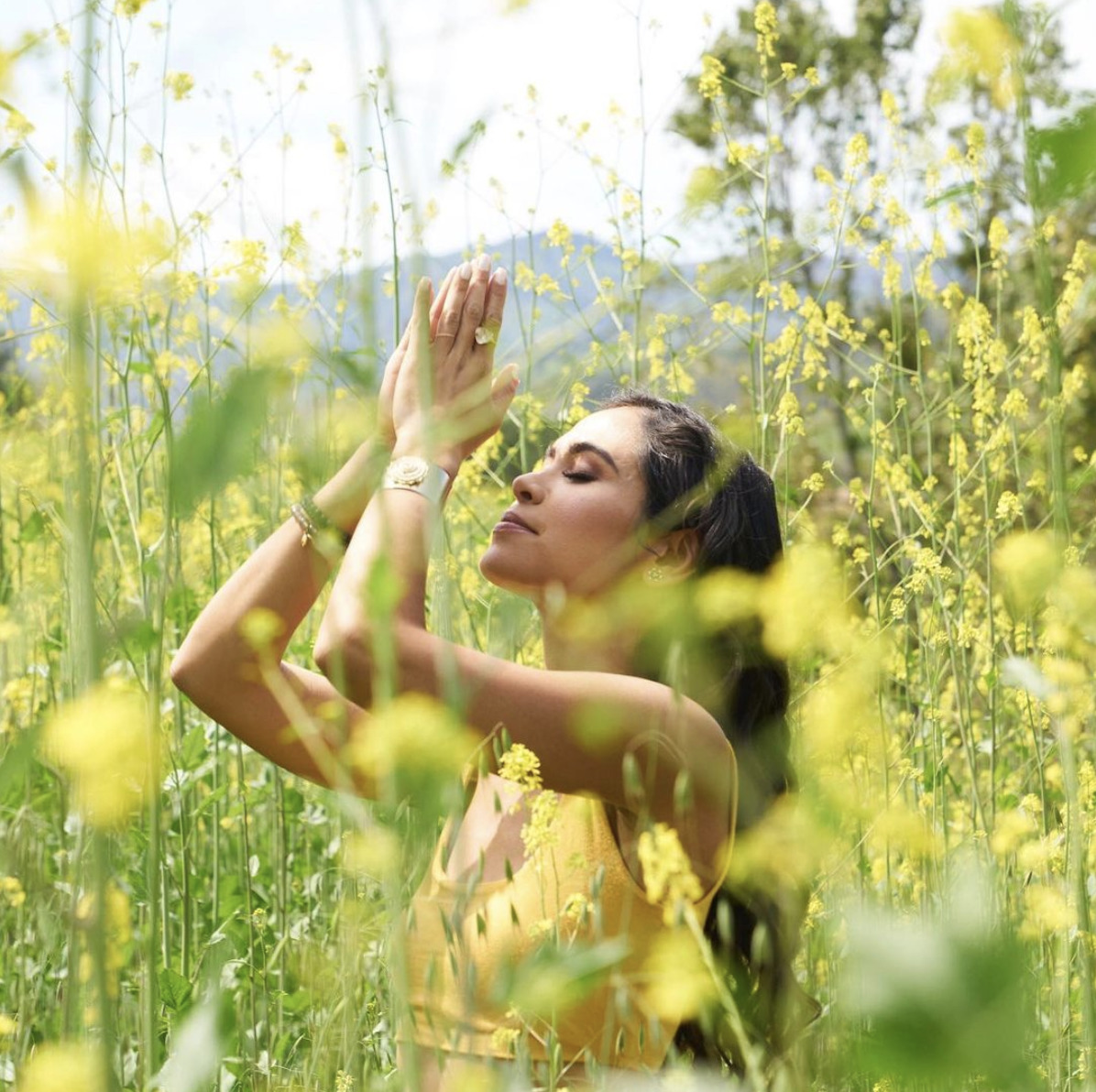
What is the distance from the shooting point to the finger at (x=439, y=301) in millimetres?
1364

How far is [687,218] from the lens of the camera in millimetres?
661

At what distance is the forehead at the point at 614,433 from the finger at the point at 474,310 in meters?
0.22

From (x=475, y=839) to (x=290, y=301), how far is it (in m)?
1.65

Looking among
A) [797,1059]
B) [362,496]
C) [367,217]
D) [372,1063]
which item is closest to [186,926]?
[372,1063]

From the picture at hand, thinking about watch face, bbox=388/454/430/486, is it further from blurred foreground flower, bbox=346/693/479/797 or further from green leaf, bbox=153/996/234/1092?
green leaf, bbox=153/996/234/1092

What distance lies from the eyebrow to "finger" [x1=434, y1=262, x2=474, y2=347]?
226 millimetres

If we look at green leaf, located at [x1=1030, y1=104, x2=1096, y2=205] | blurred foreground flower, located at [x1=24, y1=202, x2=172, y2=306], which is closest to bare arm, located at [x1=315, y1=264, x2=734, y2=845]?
A: blurred foreground flower, located at [x1=24, y1=202, x2=172, y2=306]

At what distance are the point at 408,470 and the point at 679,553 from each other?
1.39ft

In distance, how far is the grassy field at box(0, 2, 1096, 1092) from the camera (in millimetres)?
410

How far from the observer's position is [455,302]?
1.37 metres

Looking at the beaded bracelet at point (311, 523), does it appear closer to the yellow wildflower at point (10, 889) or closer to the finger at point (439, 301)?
the finger at point (439, 301)

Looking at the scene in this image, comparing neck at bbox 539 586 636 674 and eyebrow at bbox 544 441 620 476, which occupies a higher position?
eyebrow at bbox 544 441 620 476

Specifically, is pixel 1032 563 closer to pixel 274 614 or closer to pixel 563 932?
pixel 563 932

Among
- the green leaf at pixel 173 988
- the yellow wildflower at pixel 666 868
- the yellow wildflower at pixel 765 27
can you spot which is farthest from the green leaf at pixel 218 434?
the yellow wildflower at pixel 765 27
